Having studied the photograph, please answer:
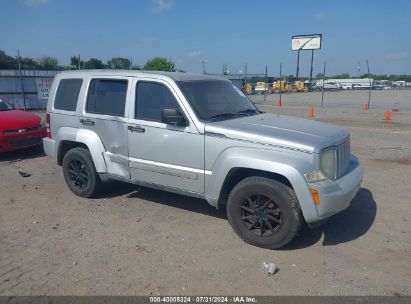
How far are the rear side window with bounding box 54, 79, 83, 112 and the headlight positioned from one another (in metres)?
3.87

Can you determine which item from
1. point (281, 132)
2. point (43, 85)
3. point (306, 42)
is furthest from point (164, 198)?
point (306, 42)

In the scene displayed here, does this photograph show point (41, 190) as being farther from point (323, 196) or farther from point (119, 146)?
point (323, 196)

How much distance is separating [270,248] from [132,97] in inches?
107

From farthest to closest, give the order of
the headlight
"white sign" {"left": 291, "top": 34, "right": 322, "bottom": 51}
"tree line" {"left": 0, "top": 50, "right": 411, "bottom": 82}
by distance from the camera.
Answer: "white sign" {"left": 291, "top": 34, "right": 322, "bottom": 51}
"tree line" {"left": 0, "top": 50, "right": 411, "bottom": 82}
the headlight

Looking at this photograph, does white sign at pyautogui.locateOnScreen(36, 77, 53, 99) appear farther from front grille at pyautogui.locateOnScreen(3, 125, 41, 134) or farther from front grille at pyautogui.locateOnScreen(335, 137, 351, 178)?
front grille at pyautogui.locateOnScreen(335, 137, 351, 178)

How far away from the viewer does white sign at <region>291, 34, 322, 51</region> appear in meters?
60.1

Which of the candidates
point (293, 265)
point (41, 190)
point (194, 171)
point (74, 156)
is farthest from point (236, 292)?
point (41, 190)

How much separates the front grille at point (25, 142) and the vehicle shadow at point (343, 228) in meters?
6.65

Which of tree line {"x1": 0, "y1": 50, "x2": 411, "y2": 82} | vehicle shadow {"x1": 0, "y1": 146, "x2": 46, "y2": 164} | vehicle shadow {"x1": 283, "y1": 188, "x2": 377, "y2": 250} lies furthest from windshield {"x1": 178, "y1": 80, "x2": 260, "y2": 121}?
tree line {"x1": 0, "y1": 50, "x2": 411, "y2": 82}

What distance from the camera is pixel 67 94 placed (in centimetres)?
594

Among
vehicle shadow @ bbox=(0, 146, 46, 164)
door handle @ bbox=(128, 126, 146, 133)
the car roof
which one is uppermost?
the car roof

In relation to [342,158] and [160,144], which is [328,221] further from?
[160,144]

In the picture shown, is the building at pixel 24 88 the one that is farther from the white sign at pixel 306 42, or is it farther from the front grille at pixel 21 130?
the white sign at pixel 306 42

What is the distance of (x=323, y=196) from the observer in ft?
12.4
